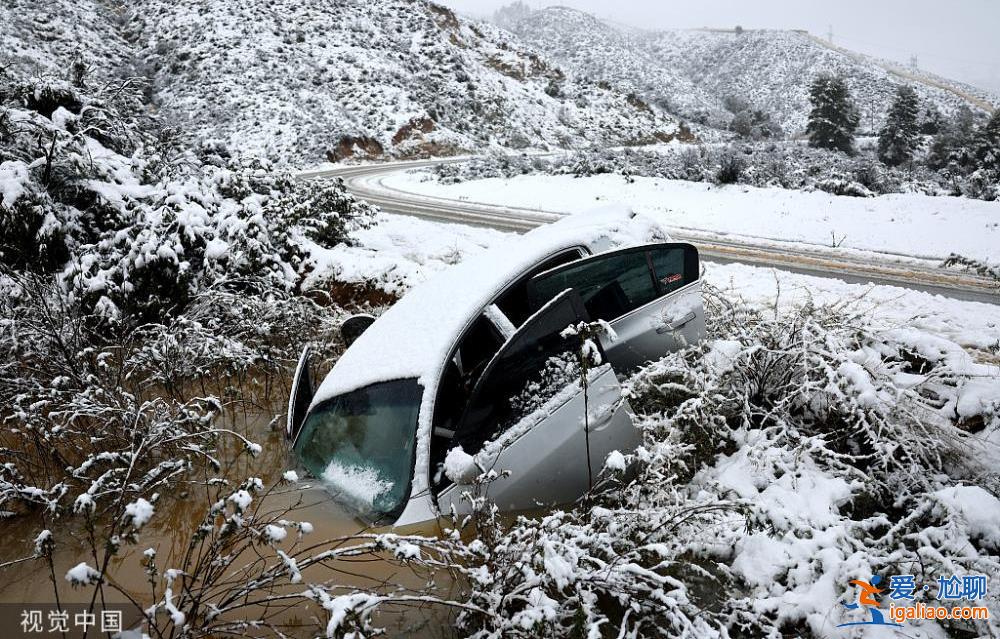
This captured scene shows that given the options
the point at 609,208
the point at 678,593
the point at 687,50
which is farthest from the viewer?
the point at 687,50

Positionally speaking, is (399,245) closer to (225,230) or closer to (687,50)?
(225,230)

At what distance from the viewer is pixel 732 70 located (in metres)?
68.2

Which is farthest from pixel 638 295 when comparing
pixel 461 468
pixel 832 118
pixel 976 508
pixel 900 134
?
pixel 832 118

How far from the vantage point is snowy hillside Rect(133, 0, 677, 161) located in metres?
29.9

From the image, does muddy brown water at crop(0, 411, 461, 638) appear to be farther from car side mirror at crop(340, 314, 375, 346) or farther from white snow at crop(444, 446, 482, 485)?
car side mirror at crop(340, 314, 375, 346)

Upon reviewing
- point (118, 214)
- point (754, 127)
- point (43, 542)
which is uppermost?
point (754, 127)

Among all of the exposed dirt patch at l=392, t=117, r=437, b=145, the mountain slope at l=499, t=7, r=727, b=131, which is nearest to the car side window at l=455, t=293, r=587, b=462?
the exposed dirt patch at l=392, t=117, r=437, b=145

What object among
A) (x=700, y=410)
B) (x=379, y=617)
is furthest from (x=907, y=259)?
(x=379, y=617)

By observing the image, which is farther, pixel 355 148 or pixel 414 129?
pixel 414 129

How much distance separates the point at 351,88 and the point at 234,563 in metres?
35.6

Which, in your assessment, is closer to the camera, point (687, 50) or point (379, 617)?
point (379, 617)

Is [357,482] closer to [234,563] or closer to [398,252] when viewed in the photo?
[234,563]

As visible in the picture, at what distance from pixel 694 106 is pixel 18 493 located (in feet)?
189

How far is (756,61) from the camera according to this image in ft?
220
